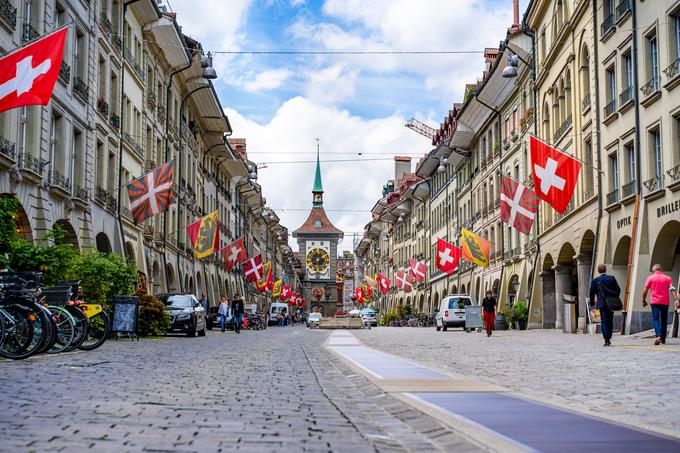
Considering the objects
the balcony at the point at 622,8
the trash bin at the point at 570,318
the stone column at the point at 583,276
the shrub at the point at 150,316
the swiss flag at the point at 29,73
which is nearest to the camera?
the swiss flag at the point at 29,73

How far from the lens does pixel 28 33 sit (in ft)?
79.0

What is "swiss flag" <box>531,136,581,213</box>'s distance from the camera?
2703cm

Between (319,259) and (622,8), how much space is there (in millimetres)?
162815

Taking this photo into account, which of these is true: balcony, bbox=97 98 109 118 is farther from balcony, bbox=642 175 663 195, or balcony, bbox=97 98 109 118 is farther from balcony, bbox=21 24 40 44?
balcony, bbox=642 175 663 195

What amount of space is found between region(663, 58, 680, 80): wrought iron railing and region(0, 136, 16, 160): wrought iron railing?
17281 millimetres

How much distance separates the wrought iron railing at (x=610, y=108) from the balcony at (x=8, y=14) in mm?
18838

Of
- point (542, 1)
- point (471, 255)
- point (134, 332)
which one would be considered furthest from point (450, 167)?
point (134, 332)

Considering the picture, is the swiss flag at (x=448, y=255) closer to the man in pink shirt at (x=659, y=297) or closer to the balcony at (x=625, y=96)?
the balcony at (x=625, y=96)

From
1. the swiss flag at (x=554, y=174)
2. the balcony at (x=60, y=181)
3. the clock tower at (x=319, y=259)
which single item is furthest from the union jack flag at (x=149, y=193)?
the clock tower at (x=319, y=259)

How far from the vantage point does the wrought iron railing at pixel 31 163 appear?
24.0 metres

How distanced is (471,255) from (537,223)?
3.79m

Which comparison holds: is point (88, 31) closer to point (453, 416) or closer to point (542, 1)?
point (542, 1)

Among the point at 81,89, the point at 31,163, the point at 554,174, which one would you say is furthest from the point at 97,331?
the point at 554,174

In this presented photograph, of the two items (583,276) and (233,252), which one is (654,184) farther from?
(233,252)
